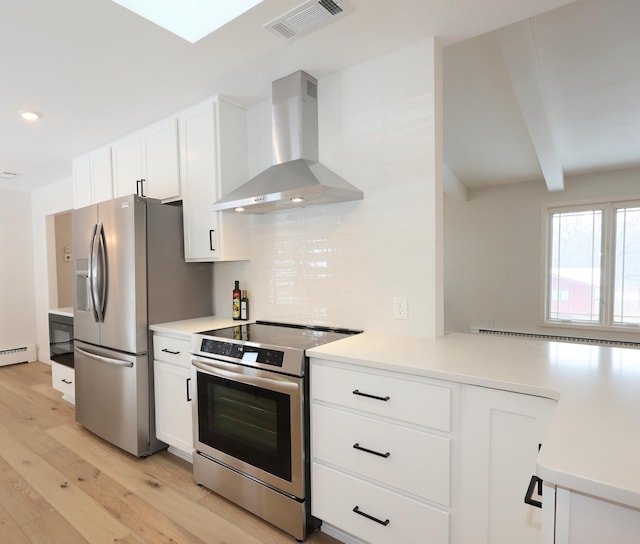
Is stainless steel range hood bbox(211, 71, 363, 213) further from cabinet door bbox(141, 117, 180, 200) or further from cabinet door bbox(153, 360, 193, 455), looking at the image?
cabinet door bbox(153, 360, 193, 455)

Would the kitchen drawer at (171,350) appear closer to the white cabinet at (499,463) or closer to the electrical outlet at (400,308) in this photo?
the electrical outlet at (400,308)

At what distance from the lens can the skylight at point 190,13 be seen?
5.61ft

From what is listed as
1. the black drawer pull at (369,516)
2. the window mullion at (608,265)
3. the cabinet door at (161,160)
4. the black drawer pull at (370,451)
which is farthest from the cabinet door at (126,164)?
the window mullion at (608,265)

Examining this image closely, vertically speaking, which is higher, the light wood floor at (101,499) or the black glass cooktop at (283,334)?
the black glass cooktop at (283,334)

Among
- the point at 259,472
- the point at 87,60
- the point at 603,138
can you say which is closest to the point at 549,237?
the point at 603,138

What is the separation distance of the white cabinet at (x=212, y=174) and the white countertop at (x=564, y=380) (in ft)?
4.00

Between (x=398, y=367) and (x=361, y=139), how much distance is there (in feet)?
4.51

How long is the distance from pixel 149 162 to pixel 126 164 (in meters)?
0.37

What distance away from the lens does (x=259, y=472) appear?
1910 mm

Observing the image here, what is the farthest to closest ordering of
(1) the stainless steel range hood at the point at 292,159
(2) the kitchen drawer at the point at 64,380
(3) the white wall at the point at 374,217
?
(2) the kitchen drawer at the point at 64,380
(1) the stainless steel range hood at the point at 292,159
(3) the white wall at the point at 374,217

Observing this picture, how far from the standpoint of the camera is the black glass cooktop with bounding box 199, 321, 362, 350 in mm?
1951

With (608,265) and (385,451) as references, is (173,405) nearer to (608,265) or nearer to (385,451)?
(385,451)

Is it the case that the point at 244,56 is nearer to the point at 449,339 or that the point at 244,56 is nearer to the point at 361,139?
the point at 361,139

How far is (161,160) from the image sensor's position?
294 cm
